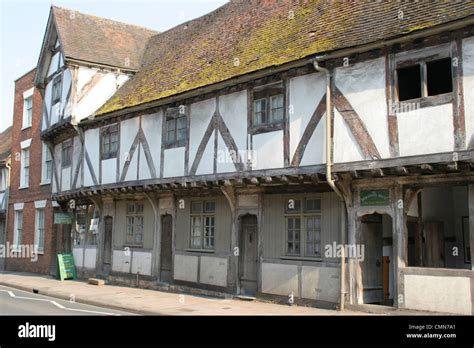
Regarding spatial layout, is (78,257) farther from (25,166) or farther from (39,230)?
(25,166)

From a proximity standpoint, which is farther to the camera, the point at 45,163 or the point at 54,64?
the point at 45,163

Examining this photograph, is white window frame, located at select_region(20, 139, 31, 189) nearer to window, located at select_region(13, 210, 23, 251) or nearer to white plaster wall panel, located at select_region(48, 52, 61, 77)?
window, located at select_region(13, 210, 23, 251)

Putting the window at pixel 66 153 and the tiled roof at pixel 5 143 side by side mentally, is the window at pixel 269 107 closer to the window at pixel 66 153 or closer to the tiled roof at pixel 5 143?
the window at pixel 66 153

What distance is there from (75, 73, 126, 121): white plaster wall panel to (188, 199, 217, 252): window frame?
23.7 feet

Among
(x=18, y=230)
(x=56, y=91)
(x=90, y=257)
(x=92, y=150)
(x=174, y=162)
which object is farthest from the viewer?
(x=18, y=230)

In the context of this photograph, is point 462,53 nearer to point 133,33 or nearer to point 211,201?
point 211,201

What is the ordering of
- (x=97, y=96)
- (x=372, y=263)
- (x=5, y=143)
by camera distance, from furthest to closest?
(x=5, y=143) < (x=97, y=96) < (x=372, y=263)

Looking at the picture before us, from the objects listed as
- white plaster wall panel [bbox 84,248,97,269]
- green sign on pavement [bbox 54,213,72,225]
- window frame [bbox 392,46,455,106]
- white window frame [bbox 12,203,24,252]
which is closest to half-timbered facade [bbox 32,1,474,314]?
window frame [bbox 392,46,455,106]

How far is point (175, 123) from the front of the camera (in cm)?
1706

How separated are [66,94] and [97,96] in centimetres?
136

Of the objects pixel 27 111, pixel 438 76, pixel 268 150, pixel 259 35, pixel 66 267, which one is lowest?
pixel 66 267

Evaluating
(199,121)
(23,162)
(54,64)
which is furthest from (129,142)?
(23,162)
